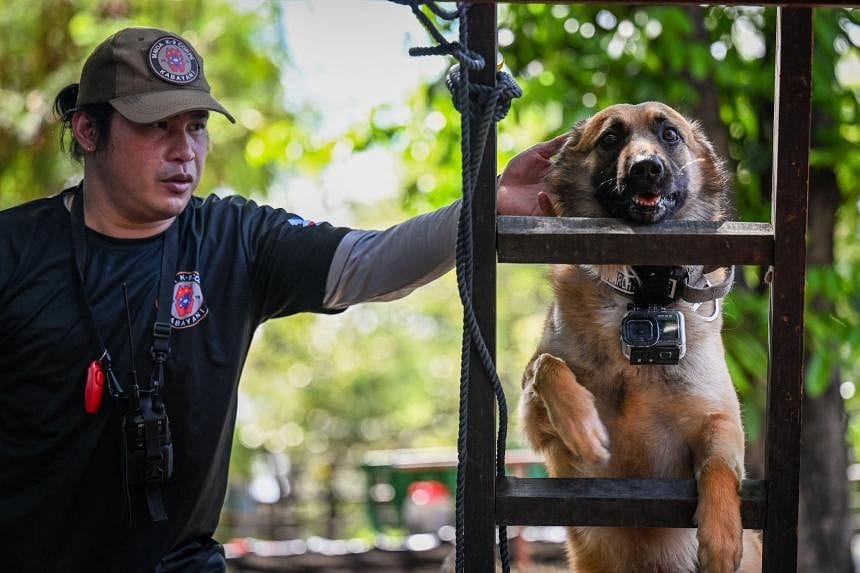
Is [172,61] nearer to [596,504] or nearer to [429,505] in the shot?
[596,504]

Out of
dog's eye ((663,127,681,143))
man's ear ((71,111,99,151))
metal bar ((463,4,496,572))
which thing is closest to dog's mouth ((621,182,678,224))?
dog's eye ((663,127,681,143))

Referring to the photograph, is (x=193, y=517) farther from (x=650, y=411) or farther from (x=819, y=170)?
(x=819, y=170)

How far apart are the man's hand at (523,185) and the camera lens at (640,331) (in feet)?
1.20

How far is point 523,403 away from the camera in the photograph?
10.3 feet

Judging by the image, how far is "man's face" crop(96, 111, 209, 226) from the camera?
286 centimetres

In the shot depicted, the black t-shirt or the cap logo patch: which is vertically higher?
the cap logo patch

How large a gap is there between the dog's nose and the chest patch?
1202 mm

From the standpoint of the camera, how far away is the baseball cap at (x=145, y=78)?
288cm

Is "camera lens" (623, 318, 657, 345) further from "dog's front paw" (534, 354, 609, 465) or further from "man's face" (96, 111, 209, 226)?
"man's face" (96, 111, 209, 226)

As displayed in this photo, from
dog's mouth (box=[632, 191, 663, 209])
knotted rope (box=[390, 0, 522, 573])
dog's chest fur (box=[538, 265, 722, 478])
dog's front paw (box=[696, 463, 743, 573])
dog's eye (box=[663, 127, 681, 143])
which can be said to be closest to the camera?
knotted rope (box=[390, 0, 522, 573])

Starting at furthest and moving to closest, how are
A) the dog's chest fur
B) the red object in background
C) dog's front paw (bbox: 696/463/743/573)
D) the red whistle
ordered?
1. the red object in background
2. the dog's chest fur
3. the red whistle
4. dog's front paw (bbox: 696/463/743/573)

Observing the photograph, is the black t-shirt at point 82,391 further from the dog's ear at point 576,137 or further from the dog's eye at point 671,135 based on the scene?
the dog's eye at point 671,135

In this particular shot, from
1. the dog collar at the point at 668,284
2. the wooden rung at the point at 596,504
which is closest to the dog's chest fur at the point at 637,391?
the dog collar at the point at 668,284

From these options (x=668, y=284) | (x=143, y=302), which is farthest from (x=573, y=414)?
(x=143, y=302)
